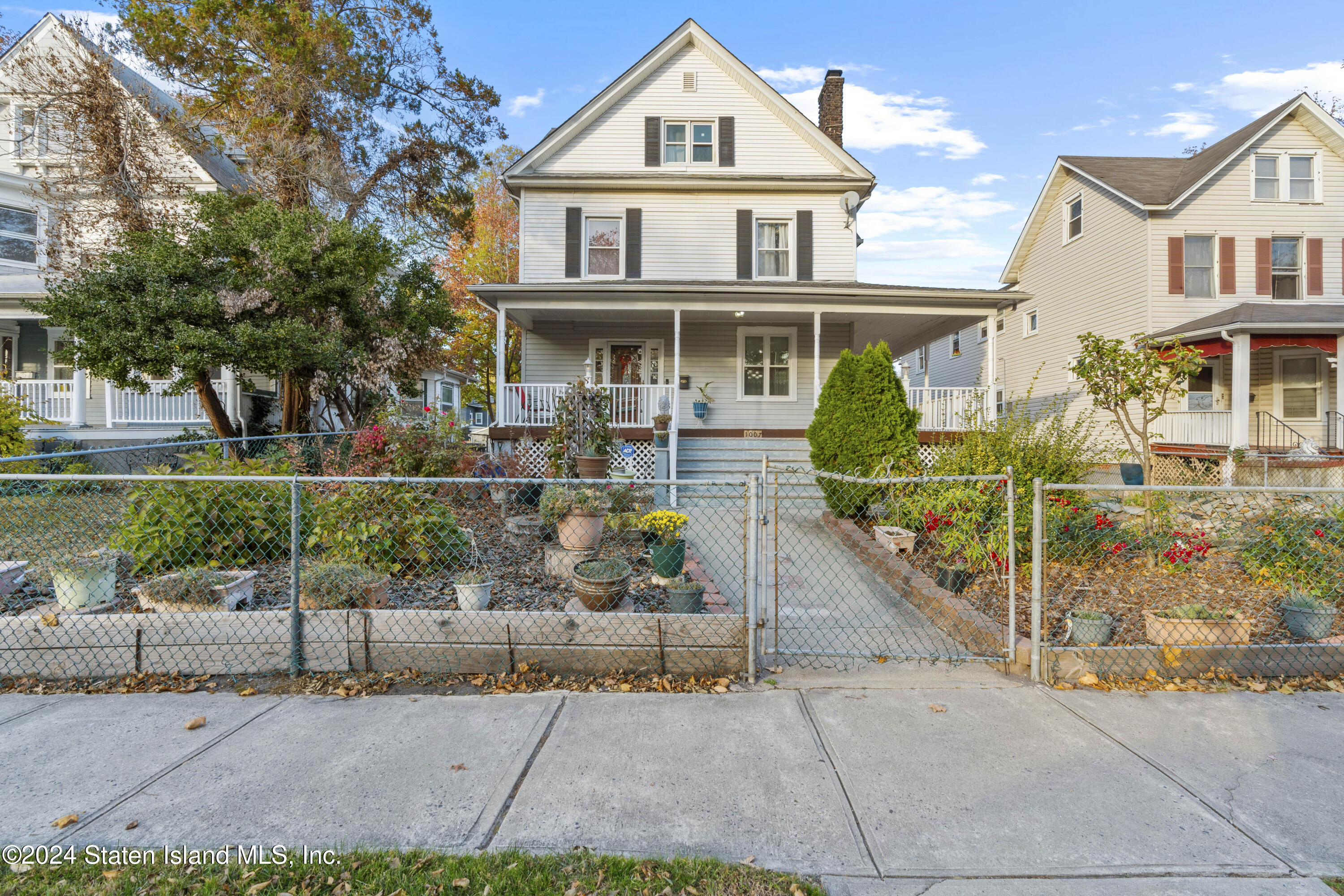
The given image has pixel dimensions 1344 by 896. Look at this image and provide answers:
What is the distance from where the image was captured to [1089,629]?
414 cm

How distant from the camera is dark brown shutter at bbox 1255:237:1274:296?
16.1 metres

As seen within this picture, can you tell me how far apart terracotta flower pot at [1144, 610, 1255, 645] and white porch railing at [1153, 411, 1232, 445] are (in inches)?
466

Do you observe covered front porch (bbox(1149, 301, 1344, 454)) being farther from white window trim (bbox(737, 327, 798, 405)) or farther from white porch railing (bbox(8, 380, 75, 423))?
white porch railing (bbox(8, 380, 75, 423))

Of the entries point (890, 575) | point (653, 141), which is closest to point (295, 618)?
point (890, 575)

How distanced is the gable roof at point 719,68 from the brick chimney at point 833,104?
1841mm

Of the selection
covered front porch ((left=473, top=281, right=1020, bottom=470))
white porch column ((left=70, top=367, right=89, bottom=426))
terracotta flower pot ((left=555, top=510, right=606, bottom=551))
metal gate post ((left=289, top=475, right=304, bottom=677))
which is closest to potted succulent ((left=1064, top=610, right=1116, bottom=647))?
terracotta flower pot ((left=555, top=510, right=606, bottom=551))

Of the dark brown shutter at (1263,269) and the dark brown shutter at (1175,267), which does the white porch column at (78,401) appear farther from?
the dark brown shutter at (1263,269)

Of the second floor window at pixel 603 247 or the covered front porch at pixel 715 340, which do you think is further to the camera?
the second floor window at pixel 603 247

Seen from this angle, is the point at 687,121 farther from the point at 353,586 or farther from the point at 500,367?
the point at 353,586

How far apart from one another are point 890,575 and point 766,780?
343 centimetres

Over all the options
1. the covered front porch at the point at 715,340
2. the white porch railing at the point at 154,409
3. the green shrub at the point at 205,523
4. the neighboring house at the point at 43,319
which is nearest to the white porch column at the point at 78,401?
Result: the neighboring house at the point at 43,319

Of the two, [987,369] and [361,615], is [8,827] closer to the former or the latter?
[361,615]

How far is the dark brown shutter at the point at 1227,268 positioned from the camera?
632 inches

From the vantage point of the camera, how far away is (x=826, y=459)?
8.97 meters
